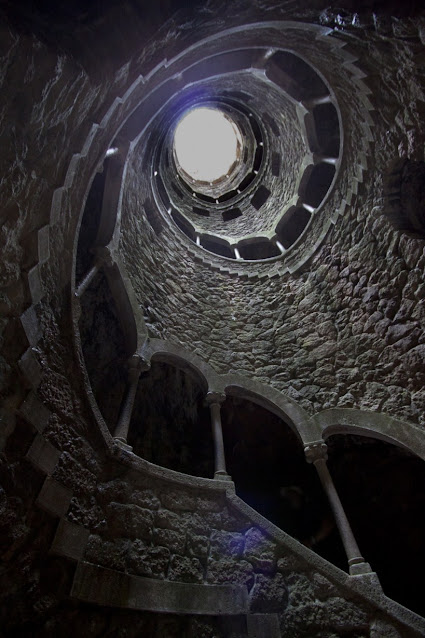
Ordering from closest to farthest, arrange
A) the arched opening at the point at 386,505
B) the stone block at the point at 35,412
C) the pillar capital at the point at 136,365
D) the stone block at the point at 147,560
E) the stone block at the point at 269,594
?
the stone block at the point at 35,412 < the stone block at the point at 147,560 < the stone block at the point at 269,594 < the pillar capital at the point at 136,365 < the arched opening at the point at 386,505

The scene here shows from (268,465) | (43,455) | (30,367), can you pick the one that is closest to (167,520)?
(43,455)

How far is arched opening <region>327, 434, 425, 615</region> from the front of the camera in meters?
5.90

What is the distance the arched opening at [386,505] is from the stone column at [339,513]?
5.73 feet

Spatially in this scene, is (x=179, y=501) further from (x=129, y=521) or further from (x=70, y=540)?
(x=70, y=540)

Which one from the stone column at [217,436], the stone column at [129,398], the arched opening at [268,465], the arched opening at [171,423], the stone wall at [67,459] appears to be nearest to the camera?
the stone wall at [67,459]

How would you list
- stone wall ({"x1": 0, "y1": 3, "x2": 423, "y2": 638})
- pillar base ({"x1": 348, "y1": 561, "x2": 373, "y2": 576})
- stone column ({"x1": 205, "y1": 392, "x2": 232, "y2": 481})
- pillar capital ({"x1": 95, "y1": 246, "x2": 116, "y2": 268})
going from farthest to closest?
pillar capital ({"x1": 95, "y1": 246, "x2": 116, "y2": 268}), stone column ({"x1": 205, "y1": 392, "x2": 232, "y2": 481}), pillar base ({"x1": 348, "y1": 561, "x2": 373, "y2": 576}), stone wall ({"x1": 0, "y1": 3, "x2": 423, "y2": 638})

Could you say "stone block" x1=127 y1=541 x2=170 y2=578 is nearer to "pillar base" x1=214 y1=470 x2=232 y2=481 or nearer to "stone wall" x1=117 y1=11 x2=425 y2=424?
"pillar base" x1=214 y1=470 x2=232 y2=481

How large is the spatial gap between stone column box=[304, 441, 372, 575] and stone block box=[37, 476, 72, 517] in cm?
289

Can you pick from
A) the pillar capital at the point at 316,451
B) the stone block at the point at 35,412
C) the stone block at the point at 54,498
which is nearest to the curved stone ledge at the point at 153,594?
the stone block at the point at 54,498

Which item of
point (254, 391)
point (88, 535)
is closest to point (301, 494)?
point (254, 391)

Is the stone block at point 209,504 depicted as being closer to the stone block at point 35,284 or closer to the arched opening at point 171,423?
the arched opening at point 171,423

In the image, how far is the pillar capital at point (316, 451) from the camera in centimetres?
493

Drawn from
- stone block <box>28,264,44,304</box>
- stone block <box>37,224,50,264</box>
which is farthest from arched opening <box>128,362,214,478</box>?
stone block <box>37,224,50,264</box>

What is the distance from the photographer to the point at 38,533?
2424mm
